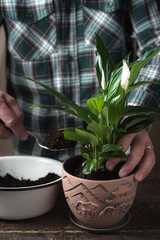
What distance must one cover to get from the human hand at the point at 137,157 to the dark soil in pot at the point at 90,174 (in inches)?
0.7

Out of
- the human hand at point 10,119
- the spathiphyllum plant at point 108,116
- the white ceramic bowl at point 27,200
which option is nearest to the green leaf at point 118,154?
the spathiphyllum plant at point 108,116

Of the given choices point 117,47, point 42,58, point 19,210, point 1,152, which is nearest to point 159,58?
point 117,47

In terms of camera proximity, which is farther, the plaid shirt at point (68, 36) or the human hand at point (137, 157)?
the plaid shirt at point (68, 36)

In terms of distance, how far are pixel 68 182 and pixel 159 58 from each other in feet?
1.72

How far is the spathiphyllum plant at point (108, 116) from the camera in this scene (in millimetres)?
585

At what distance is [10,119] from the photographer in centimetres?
82

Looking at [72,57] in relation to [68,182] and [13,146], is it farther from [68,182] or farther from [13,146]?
[68,182]

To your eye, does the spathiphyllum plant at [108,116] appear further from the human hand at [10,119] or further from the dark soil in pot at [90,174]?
the human hand at [10,119]

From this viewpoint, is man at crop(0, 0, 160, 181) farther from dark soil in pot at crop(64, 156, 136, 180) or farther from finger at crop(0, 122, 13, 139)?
dark soil in pot at crop(64, 156, 136, 180)

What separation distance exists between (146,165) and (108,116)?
0.15 meters

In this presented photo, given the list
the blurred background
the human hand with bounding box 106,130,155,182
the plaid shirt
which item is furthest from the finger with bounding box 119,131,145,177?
the plaid shirt

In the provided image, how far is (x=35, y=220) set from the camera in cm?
69

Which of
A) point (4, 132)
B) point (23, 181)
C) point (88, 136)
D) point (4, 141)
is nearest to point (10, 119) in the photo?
point (4, 132)

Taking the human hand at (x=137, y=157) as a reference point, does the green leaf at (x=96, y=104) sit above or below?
above
